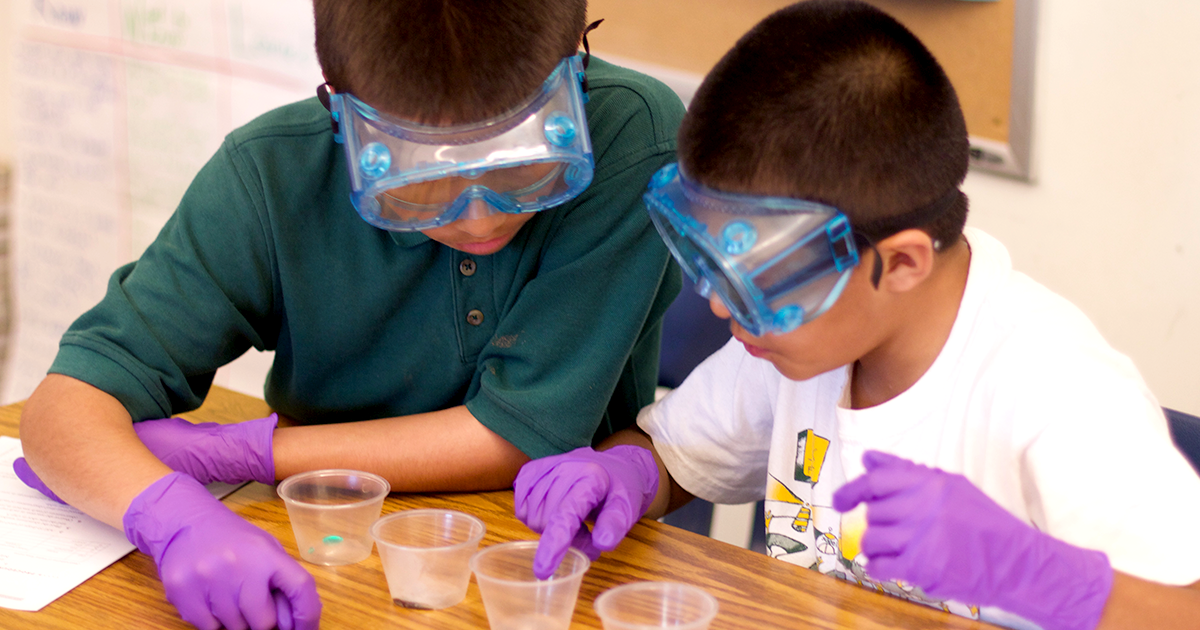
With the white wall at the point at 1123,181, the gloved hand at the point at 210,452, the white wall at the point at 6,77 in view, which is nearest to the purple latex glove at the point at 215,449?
the gloved hand at the point at 210,452

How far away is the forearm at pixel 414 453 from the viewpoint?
134 centimetres

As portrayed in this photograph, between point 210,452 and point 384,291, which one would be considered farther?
point 384,291

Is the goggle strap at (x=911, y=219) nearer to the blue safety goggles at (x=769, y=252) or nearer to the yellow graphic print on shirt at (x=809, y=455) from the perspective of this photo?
the blue safety goggles at (x=769, y=252)

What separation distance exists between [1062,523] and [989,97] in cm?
127

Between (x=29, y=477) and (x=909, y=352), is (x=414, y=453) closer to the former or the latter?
(x=29, y=477)

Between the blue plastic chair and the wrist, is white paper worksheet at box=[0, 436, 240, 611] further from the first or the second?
the blue plastic chair

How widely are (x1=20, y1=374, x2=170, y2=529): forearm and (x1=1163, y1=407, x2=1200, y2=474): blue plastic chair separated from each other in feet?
4.32

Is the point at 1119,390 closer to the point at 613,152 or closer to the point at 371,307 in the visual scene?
the point at 613,152

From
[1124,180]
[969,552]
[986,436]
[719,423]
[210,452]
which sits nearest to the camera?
[969,552]

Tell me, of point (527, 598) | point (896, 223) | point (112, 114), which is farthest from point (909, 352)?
point (112, 114)

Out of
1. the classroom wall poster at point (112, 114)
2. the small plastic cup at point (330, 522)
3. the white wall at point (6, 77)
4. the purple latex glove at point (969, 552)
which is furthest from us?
the white wall at point (6, 77)

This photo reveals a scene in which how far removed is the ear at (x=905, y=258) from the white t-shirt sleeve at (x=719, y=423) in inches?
13.9

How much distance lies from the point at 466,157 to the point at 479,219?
14cm

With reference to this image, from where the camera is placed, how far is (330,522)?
1159 mm
